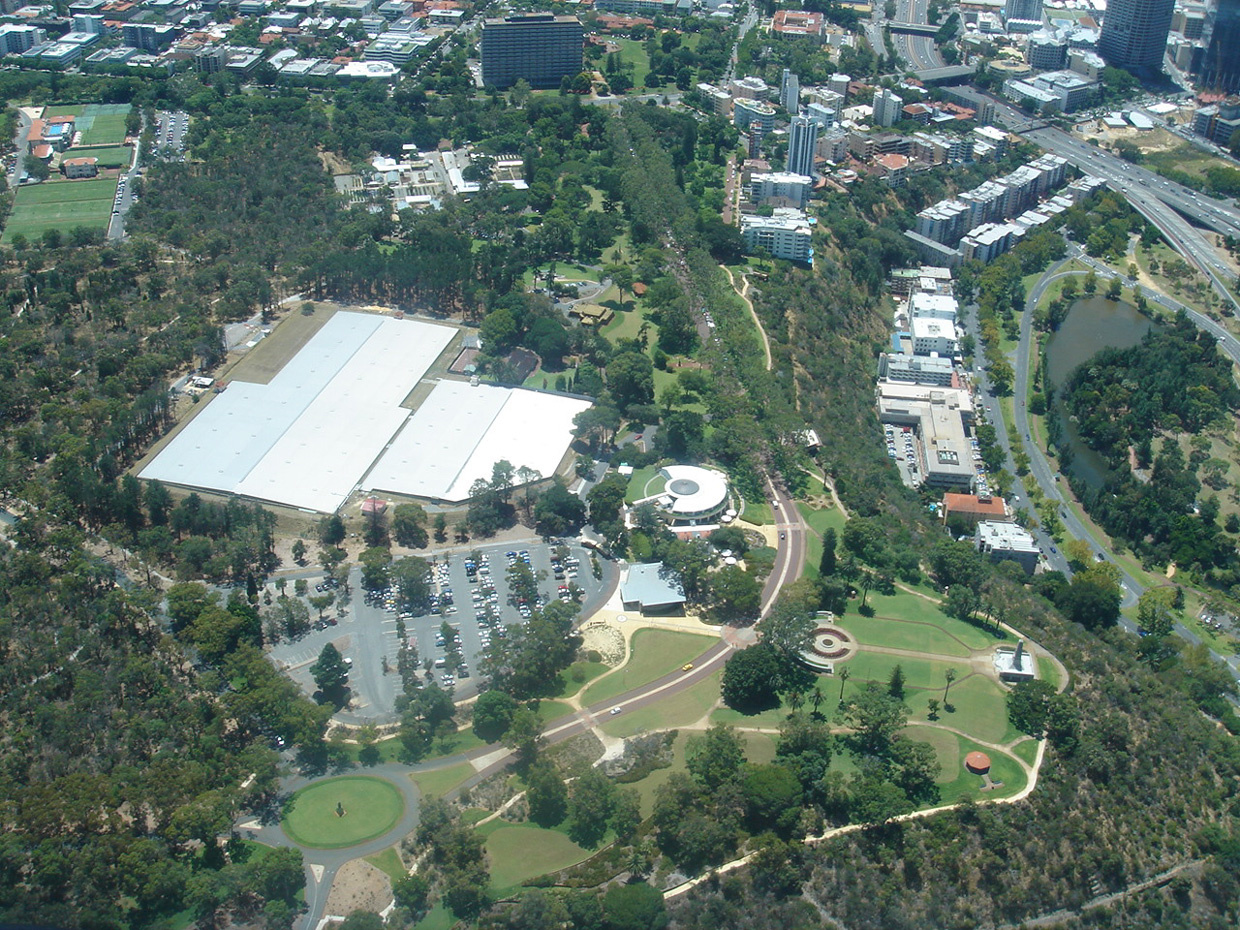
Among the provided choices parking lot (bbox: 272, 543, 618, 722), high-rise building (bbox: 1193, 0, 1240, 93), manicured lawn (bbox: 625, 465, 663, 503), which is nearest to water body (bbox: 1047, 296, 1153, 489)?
manicured lawn (bbox: 625, 465, 663, 503)

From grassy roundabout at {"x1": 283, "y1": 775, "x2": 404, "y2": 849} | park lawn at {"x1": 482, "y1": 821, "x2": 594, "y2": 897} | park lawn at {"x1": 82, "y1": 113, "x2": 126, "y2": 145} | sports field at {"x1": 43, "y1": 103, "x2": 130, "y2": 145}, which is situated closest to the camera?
park lawn at {"x1": 482, "y1": 821, "x2": 594, "y2": 897}

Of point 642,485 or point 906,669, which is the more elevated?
point 642,485

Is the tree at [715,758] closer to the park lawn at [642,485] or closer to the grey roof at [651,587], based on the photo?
the grey roof at [651,587]

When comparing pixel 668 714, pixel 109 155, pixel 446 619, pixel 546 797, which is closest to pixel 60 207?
pixel 109 155

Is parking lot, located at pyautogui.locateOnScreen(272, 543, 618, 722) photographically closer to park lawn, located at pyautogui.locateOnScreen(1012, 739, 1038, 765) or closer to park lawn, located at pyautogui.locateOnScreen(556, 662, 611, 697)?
park lawn, located at pyautogui.locateOnScreen(556, 662, 611, 697)

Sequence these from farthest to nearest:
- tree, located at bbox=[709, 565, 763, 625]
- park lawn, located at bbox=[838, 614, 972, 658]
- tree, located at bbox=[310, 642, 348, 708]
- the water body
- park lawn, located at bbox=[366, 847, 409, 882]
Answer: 1. the water body
2. tree, located at bbox=[709, 565, 763, 625]
3. park lawn, located at bbox=[838, 614, 972, 658]
4. tree, located at bbox=[310, 642, 348, 708]
5. park lawn, located at bbox=[366, 847, 409, 882]

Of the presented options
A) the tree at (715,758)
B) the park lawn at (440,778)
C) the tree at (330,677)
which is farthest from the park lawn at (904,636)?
the tree at (330,677)

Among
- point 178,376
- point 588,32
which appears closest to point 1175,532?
point 178,376

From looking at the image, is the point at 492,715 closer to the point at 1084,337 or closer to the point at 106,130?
the point at 1084,337
